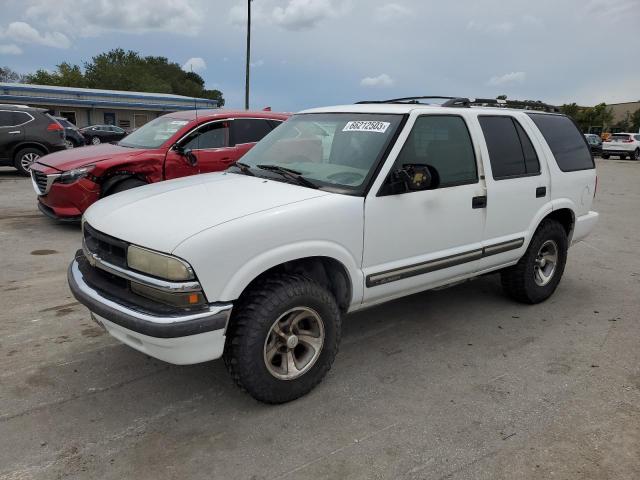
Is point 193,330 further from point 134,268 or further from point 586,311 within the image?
point 586,311

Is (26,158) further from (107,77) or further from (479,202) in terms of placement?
(107,77)

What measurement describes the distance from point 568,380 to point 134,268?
2.85 meters

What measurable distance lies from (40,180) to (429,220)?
19.6 ft

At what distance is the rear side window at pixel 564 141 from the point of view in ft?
15.5

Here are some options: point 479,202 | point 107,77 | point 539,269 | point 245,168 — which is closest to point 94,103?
point 107,77

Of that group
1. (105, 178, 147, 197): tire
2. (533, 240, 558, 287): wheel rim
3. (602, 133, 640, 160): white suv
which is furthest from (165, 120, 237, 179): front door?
(602, 133, 640, 160): white suv

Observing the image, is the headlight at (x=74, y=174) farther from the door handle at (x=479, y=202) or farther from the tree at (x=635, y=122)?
the tree at (x=635, y=122)

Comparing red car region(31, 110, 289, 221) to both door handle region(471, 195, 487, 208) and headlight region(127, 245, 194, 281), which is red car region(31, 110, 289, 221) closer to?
door handle region(471, 195, 487, 208)

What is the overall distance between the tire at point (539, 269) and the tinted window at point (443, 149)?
1.15m

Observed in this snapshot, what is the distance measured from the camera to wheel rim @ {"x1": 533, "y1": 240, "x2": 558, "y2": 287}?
4.82 m

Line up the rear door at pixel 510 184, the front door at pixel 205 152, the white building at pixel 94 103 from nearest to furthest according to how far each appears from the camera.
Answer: the rear door at pixel 510 184, the front door at pixel 205 152, the white building at pixel 94 103

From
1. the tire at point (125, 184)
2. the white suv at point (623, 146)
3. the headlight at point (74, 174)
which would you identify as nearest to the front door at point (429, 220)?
the tire at point (125, 184)

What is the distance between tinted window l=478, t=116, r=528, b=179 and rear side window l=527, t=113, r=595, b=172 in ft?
1.29

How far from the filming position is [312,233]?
2994mm
